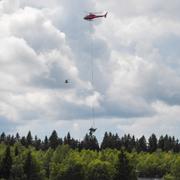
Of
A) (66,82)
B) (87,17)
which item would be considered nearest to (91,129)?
(66,82)

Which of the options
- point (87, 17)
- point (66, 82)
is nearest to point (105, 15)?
point (87, 17)

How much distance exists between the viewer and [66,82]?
89250mm

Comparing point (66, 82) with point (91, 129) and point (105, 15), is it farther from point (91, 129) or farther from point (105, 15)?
point (105, 15)

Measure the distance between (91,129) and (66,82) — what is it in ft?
29.6

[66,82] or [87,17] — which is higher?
[87,17]

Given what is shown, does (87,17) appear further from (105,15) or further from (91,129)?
(91,129)

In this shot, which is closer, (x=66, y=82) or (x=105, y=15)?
(x=66, y=82)

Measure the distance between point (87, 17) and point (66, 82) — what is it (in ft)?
54.4

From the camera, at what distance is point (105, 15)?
103 m

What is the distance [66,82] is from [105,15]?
17.9 metres

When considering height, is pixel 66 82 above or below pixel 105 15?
below

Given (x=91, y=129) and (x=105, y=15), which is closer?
(x=91, y=129)

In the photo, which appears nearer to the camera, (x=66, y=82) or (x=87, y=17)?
(x=66, y=82)

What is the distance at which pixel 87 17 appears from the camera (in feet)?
335
